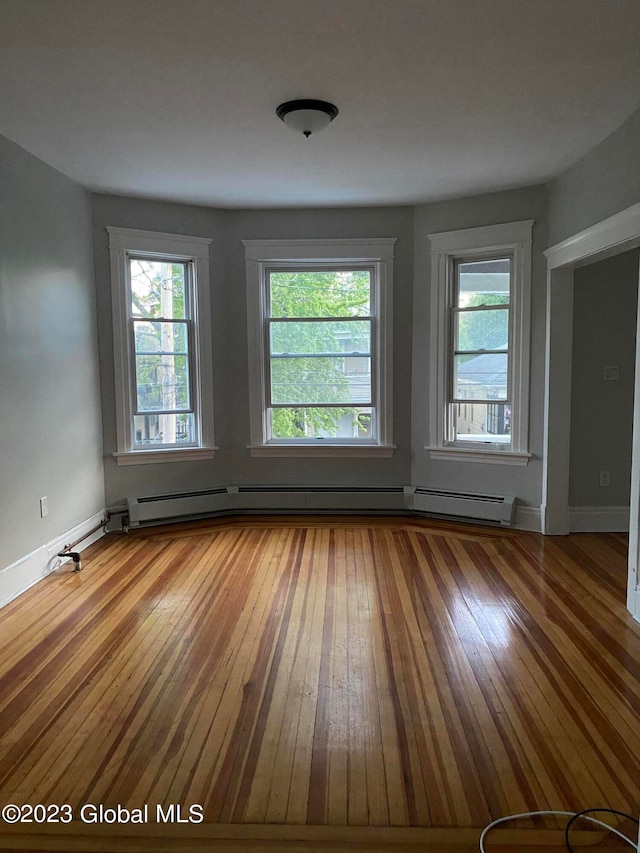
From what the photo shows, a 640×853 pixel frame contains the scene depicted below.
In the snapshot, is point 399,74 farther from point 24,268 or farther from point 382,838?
point 382,838

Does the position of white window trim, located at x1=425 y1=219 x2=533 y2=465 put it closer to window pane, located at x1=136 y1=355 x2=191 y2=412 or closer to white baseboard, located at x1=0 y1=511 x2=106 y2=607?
window pane, located at x1=136 y1=355 x2=191 y2=412

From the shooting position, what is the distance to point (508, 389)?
188 inches

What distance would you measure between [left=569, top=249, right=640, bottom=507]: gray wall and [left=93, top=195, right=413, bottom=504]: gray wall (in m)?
1.43

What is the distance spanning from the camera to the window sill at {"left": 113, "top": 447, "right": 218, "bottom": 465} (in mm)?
4852

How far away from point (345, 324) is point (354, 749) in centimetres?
384

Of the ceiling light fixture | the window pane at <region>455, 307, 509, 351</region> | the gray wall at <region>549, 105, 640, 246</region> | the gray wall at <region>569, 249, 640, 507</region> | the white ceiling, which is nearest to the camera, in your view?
the white ceiling

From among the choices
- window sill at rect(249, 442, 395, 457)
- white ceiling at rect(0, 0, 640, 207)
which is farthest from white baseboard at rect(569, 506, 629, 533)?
white ceiling at rect(0, 0, 640, 207)

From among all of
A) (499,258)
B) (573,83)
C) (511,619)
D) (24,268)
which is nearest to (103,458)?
(24,268)

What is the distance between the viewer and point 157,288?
495cm

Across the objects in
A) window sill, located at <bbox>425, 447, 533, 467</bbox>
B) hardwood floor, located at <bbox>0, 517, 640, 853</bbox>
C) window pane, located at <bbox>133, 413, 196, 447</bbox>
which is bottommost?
hardwood floor, located at <bbox>0, 517, 640, 853</bbox>

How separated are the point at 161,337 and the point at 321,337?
4.81 ft

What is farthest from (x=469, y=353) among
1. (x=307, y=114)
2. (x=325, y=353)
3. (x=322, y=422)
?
(x=307, y=114)

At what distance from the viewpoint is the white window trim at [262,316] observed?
5082mm

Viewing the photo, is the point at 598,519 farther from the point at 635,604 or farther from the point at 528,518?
the point at 635,604
